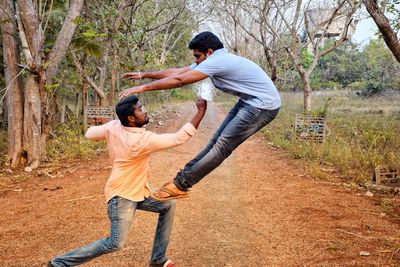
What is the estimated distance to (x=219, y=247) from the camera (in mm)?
5004

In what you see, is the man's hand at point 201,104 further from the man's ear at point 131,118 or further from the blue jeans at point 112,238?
the blue jeans at point 112,238

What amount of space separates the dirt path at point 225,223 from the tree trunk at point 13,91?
1100 mm

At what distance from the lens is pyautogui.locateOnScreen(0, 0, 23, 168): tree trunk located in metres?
9.44

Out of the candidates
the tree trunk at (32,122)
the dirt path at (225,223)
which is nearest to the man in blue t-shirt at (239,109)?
the dirt path at (225,223)

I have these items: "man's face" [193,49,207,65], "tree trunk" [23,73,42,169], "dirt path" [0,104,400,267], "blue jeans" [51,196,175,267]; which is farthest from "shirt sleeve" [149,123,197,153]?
"tree trunk" [23,73,42,169]

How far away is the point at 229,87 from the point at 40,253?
3.08 m

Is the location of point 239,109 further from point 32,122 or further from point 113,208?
point 32,122

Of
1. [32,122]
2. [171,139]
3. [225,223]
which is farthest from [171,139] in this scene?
[32,122]

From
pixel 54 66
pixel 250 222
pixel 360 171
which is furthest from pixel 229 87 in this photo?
pixel 54 66

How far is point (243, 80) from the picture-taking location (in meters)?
3.79

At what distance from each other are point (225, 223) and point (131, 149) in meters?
2.92

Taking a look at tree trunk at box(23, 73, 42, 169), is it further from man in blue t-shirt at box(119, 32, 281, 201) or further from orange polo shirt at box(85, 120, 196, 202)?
orange polo shirt at box(85, 120, 196, 202)

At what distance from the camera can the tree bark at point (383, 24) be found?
21.7 feet

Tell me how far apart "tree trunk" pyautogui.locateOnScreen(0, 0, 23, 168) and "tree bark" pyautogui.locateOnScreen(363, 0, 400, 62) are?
7555 mm
